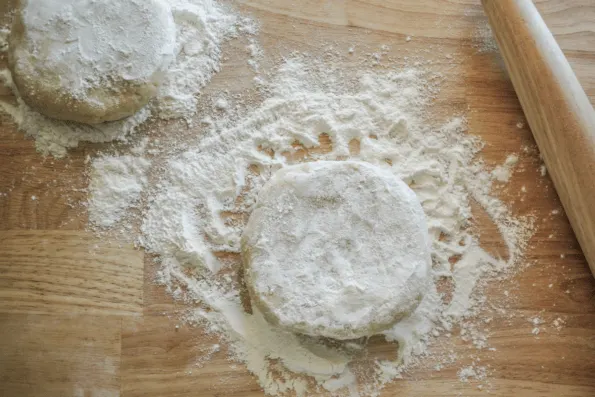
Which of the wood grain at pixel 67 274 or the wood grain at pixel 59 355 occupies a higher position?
the wood grain at pixel 67 274

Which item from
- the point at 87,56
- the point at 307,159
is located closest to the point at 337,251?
the point at 307,159

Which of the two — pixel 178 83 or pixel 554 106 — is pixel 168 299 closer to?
pixel 178 83

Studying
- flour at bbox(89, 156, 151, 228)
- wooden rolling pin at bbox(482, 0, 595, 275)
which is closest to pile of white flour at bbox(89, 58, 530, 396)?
flour at bbox(89, 156, 151, 228)

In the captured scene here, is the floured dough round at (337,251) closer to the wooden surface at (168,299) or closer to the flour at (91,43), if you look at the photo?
the wooden surface at (168,299)

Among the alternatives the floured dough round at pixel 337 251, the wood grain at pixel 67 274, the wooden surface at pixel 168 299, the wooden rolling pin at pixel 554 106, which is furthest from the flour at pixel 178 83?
the wooden rolling pin at pixel 554 106

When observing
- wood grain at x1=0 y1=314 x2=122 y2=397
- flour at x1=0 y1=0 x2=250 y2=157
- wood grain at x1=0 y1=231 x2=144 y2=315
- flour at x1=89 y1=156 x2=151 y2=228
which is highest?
flour at x1=0 y1=0 x2=250 y2=157

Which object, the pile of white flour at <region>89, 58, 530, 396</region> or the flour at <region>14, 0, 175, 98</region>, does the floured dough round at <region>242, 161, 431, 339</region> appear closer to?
the pile of white flour at <region>89, 58, 530, 396</region>
